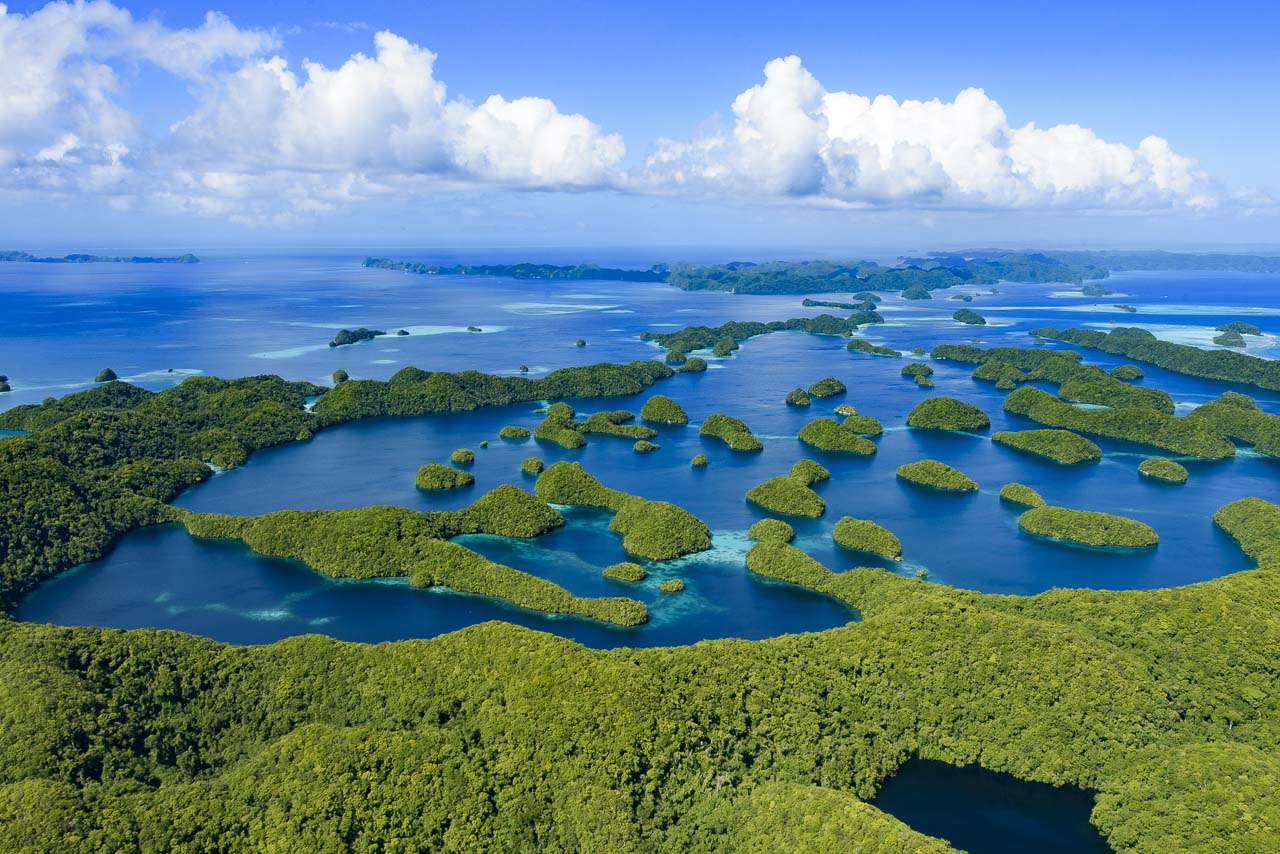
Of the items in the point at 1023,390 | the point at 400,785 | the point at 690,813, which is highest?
the point at 1023,390

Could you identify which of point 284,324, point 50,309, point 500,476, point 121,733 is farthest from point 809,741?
point 50,309

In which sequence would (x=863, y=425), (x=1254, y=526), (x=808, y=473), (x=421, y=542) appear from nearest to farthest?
(x=421, y=542) < (x=1254, y=526) < (x=808, y=473) < (x=863, y=425)

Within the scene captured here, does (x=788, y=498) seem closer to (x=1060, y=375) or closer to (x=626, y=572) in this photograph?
(x=626, y=572)

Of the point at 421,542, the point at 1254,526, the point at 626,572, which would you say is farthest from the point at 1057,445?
the point at 421,542

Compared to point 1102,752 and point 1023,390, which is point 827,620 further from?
point 1023,390

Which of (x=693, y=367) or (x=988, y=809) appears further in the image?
(x=693, y=367)

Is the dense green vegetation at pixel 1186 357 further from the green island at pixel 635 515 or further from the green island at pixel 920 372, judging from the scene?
the green island at pixel 635 515

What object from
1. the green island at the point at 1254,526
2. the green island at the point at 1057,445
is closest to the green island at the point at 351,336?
the green island at the point at 1057,445
